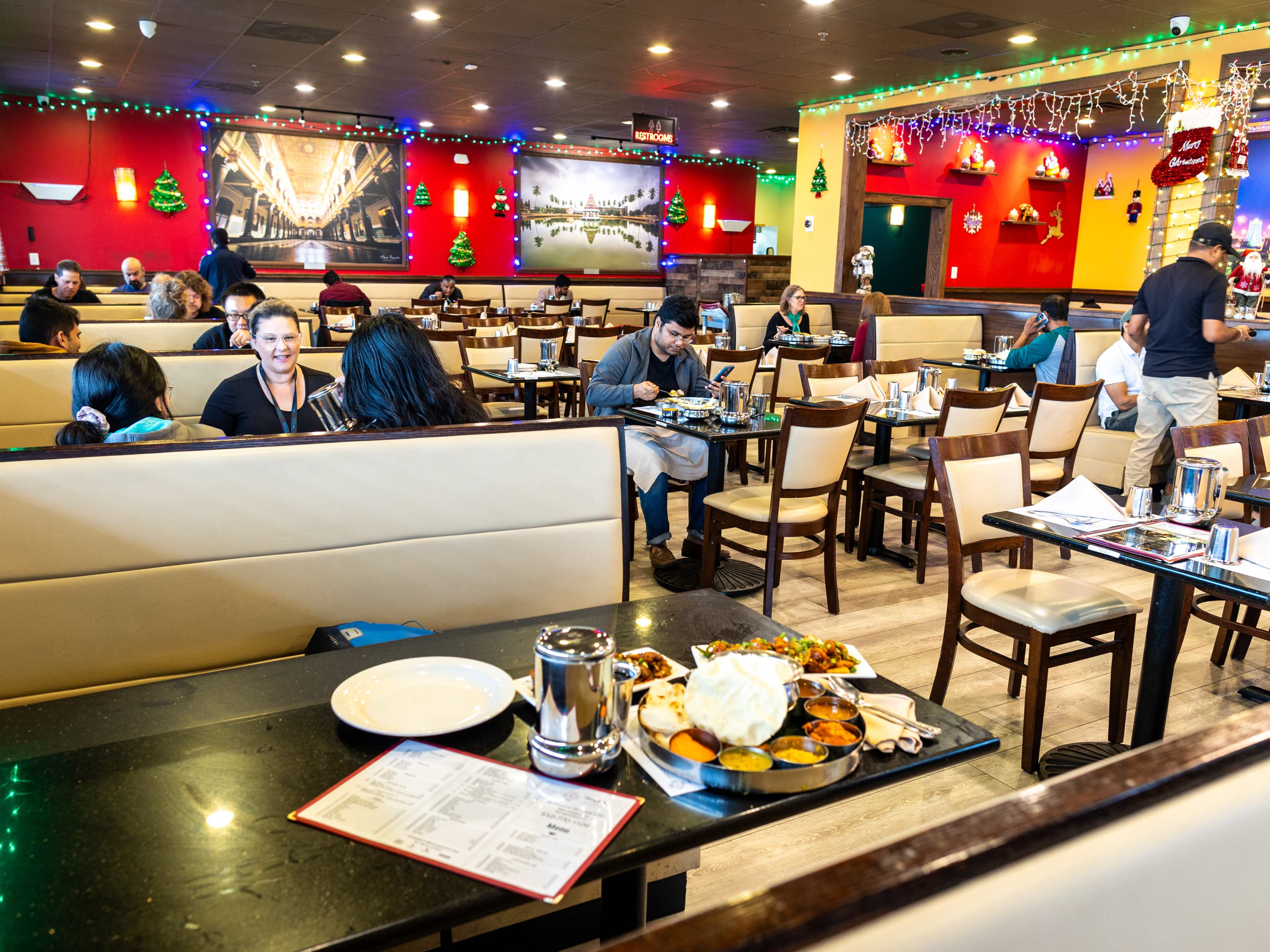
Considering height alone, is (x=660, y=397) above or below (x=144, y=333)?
below

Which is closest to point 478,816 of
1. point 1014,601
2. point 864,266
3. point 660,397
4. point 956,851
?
point 956,851

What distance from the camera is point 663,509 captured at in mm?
4406

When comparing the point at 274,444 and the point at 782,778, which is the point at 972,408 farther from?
the point at 782,778

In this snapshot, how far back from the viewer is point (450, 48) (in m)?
8.41

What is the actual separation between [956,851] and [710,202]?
668 inches

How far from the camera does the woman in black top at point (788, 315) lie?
27.9 ft

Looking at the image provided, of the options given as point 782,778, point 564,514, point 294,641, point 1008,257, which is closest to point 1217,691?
point 564,514

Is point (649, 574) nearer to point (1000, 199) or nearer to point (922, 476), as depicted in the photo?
point (922, 476)

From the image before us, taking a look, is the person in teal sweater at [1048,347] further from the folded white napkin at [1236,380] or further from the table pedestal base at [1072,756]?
the table pedestal base at [1072,756]

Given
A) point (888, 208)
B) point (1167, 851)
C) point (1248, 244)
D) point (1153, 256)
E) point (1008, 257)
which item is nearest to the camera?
point (1167, 851)

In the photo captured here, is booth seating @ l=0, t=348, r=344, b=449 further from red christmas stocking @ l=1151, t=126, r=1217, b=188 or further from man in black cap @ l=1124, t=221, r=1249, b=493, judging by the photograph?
red christmas stocking @ l=1151, t=126, r=1217, b=188

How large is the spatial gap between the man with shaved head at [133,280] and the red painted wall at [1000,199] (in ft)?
26.1

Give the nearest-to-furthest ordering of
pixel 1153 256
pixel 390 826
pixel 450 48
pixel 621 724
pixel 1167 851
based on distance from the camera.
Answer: pixel 1167 851 < pixel 390 826 < pixel 621 724 < pixel 1153 256 < pixel 450 48

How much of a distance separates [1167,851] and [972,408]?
384 centimetres
